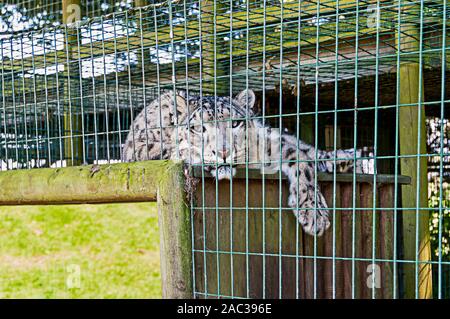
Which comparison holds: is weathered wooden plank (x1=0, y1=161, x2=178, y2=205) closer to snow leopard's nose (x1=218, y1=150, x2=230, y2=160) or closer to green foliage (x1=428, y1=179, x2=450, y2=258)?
snow leopard's nose (x1=218, y1=150, x2=230, y2=160)

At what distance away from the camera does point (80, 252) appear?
6844 mm

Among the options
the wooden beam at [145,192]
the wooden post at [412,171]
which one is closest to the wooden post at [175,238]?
the wooden beam at [145,192]

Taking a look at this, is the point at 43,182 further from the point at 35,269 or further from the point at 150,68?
the point at 35,269

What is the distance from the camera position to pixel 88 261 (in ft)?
22.0

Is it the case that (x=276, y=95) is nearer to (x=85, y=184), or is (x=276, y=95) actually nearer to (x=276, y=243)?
(x=276, y=243)

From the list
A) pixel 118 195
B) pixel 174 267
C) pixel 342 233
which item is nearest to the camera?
pixel 174 267

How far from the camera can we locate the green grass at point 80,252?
6.35 meters

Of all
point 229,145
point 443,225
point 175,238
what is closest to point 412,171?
point 229,145

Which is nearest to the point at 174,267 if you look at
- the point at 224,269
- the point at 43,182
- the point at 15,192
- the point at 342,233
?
the point at 224,269

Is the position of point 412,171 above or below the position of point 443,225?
above

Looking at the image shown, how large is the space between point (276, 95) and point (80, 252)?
279 cm

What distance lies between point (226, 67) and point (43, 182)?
1.81 m

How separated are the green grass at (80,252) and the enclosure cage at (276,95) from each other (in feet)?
4.74

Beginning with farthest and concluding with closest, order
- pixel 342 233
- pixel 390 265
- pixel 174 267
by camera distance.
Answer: pixel 390 265
pixel 342 233
pixel 174 267
